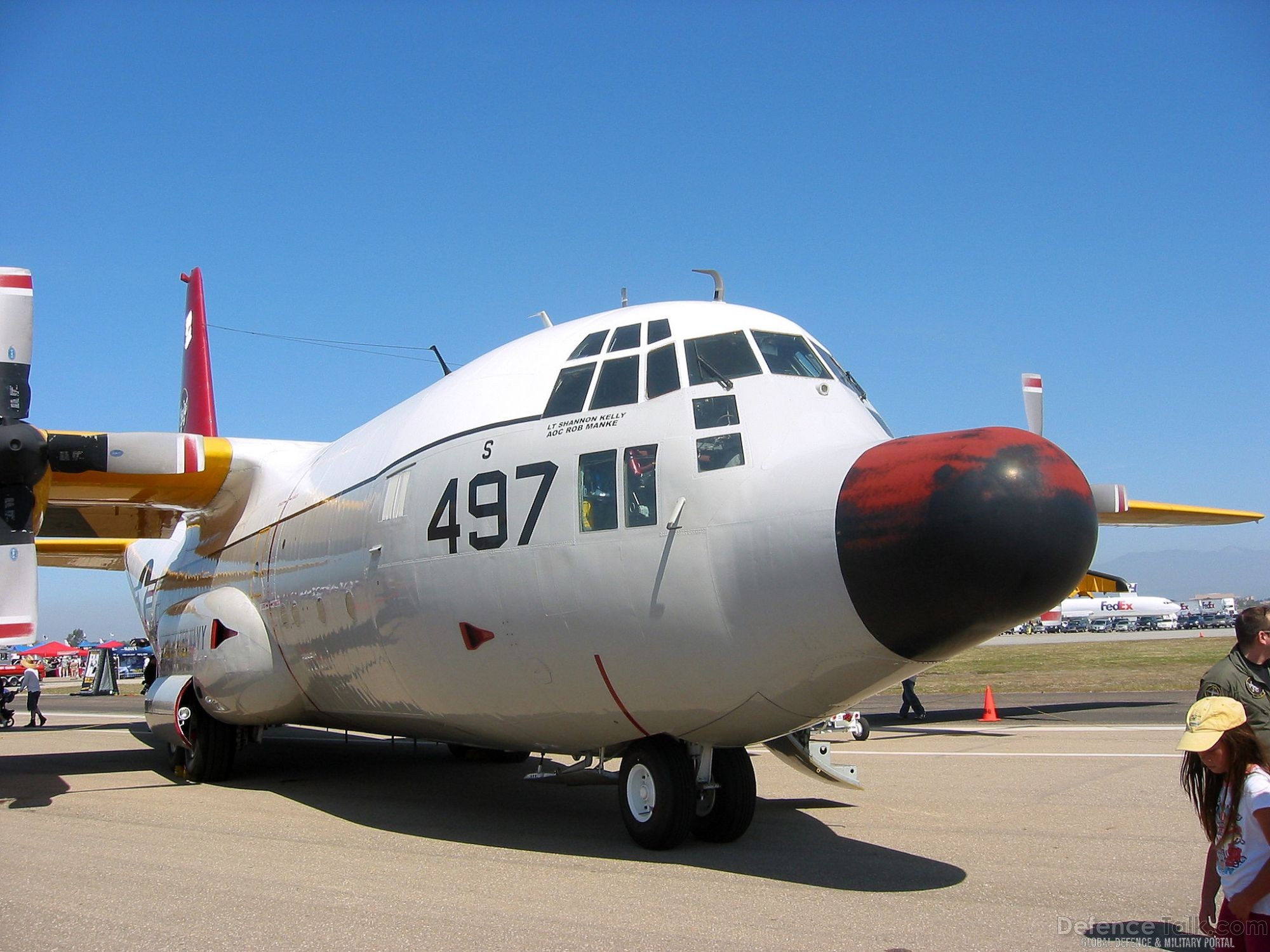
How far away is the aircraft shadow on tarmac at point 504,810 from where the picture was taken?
7.06 metres

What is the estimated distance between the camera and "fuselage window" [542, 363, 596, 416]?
25.6 ft

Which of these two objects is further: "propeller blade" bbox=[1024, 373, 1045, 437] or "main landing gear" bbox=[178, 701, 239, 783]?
"main landing gear" bbox=[178, 701, 239, 783]

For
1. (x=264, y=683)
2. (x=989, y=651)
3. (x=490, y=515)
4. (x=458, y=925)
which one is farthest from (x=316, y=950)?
(x=989, y=651)

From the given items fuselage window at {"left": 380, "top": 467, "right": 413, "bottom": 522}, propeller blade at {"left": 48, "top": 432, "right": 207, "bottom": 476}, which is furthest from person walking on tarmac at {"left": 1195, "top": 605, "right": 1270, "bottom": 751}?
propeller blade at {"left": 48, "top": 432, "right": 207, "bottom": 476}

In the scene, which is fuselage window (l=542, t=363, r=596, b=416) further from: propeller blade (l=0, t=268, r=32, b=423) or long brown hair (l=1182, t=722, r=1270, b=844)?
propeller blade (l=0, t=268, r=32, b=423)

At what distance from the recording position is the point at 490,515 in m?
7.90

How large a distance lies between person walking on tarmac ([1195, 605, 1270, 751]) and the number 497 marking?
14.5 ft

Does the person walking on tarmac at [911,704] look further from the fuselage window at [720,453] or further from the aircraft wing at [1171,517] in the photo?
the fuselage window at [720,453]

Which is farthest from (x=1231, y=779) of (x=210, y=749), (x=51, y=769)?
(x=51, y=769)

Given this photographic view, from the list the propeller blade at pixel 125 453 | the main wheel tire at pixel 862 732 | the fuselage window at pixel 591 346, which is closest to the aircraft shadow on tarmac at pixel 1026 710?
the main wheel tire at pixel 862 732

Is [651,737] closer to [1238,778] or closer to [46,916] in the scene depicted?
[46,916]

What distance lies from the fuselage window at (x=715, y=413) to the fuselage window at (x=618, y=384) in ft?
1.74

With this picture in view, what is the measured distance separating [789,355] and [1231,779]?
472 centimetres

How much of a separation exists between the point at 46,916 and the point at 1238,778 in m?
6.28
